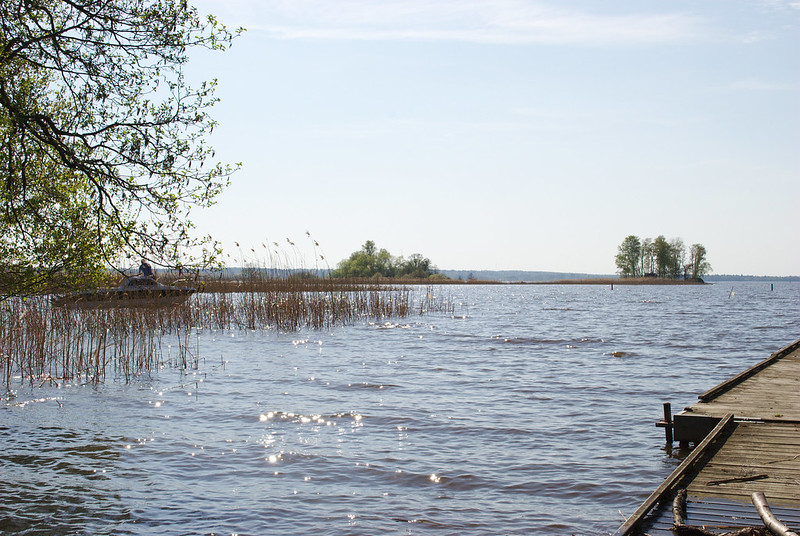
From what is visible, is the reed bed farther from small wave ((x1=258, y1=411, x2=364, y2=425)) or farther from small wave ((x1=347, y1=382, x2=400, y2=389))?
small wave ((x1=347, y1=382, x2=400, y2=389))

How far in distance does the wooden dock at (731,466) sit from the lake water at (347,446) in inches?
27.6

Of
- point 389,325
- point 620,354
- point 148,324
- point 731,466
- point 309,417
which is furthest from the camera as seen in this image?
point 389,325

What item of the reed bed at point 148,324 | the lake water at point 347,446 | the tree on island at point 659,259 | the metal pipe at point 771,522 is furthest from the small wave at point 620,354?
the tree on island at point 659,259

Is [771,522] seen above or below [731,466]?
above

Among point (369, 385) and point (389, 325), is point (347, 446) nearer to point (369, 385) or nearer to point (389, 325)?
point (369, 385)

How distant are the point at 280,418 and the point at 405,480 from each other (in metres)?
3.32

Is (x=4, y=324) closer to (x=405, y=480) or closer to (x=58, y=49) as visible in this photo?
(x=58, y=49)

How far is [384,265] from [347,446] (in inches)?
3080

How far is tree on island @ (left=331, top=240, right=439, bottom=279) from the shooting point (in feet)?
268

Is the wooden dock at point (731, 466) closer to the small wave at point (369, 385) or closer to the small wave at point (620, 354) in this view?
the small wave at point (369, 385)

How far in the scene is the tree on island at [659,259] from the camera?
114 meters

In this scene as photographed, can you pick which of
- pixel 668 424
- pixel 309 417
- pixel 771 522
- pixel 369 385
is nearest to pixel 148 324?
pixel 369 385

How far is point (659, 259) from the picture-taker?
113688 millimetres

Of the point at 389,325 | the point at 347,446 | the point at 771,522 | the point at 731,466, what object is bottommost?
the point at 347,446
